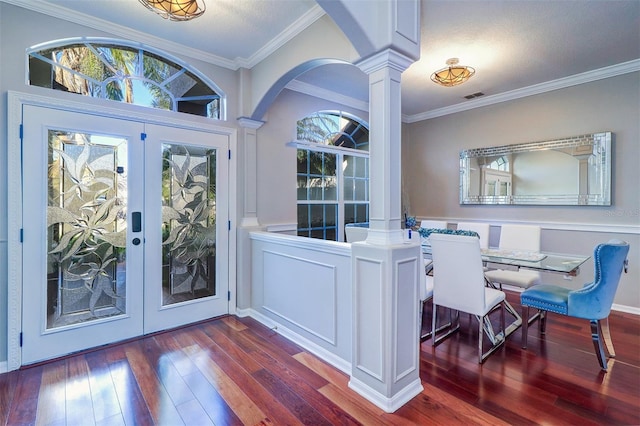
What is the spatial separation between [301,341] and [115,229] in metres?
1.95

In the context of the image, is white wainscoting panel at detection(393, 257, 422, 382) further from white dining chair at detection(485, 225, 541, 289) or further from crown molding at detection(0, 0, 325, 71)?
crown molding at detection(0, 0, 325, 71)

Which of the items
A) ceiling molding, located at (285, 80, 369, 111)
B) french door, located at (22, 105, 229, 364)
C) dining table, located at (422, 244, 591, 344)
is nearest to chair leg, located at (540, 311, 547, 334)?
dining table, located at (422, 244, 591, 344)

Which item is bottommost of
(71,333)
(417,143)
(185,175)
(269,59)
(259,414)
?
(259,414)

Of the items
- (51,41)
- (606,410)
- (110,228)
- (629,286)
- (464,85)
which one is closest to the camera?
(606,410)

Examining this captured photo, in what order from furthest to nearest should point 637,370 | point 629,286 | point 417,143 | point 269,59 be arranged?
1. point 417,143
2. point 629,286
3. point 269,59
4. point 637,370

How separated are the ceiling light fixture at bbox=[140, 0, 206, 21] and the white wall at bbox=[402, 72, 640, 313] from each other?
13.3 ft

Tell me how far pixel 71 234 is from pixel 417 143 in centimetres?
496

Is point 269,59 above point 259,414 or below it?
above

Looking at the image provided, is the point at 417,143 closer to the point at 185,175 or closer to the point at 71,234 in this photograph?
the point at 185,175

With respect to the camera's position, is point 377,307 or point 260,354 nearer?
point 377,307

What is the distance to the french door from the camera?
248 cm

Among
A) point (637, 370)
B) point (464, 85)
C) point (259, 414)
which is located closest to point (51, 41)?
point (259, 414)

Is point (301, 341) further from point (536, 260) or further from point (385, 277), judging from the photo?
point (536, 260)

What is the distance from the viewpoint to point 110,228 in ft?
9.14
